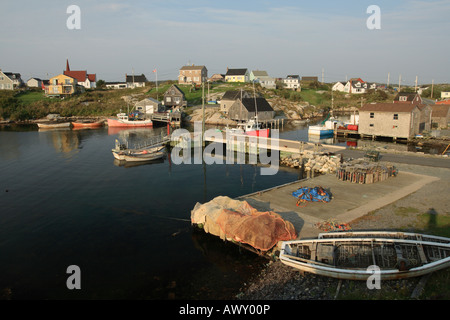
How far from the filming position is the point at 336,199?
21.0 m

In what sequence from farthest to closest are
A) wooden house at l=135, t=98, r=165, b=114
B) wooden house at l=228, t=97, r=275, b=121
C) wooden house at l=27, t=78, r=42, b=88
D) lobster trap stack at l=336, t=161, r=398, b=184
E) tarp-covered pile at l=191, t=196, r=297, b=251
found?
1. wooden house at l=27, t=78, r=42, b=88
2. wooden house at l=135, t=98, r=165, b=114
3. wooden house at l=228, t=97, r=275, b=121
4. lobster trap stack at l=336, t=161, r=398, b=184
5. tarp-covered pile at l=191, t=196, r=297, b=251

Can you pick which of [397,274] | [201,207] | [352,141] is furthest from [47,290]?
[352,141]

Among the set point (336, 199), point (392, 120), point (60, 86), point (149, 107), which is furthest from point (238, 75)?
point (336, 199)

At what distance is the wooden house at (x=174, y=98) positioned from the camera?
8206 cm

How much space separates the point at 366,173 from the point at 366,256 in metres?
11.6

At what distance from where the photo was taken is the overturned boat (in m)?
12.2

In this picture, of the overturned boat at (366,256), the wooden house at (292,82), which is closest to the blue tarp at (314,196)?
the overturned boat at (366,256)

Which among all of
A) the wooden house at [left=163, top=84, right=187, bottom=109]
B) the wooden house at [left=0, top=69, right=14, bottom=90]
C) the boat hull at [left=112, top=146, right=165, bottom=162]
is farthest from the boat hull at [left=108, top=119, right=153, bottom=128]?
the wooden house at [left=0, top=69, right=14, bottom=90]

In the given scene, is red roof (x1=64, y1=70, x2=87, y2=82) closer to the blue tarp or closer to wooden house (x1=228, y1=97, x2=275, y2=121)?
wooden house (x1=228, y1=97, x2=275, y2=121)

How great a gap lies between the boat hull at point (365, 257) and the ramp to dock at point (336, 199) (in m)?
1.67

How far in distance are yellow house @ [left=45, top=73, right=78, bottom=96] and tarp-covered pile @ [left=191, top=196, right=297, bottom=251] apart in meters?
97.2

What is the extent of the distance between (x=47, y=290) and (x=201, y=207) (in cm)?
846

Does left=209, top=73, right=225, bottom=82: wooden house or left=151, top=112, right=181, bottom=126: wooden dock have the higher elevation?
left=209, top=73, right=225, bottom=82: wooden house
